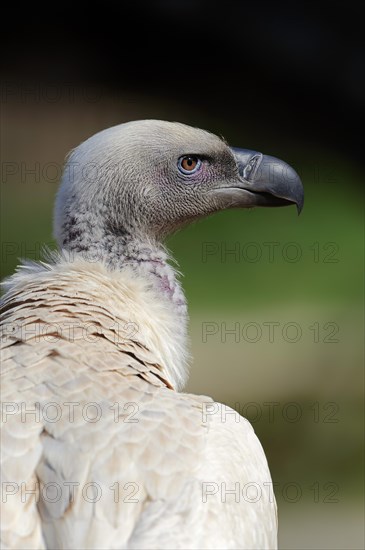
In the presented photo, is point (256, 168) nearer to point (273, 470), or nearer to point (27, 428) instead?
point (27, 428)

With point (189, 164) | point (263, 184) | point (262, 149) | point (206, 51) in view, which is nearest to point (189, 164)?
point (189, 164)

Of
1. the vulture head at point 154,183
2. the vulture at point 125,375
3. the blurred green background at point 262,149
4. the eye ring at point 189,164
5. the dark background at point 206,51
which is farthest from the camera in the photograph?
the dark background at point 206,51

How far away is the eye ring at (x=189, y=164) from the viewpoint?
11.8 feet

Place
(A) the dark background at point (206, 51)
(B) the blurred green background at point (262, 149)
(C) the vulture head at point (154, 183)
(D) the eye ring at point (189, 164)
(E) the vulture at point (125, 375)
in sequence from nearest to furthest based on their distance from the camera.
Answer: (E) the vulture at point (125, 375)
(C) the vulture head at point (154, 183)
(D) the eye ring at point (189, 164)
(B) the blurred green background at point (262, 149)
(A) the dark background at point (206, 51)

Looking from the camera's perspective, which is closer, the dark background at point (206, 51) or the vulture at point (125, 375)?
the vulture at point (125, 375)

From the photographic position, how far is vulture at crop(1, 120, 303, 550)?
2.24 meters

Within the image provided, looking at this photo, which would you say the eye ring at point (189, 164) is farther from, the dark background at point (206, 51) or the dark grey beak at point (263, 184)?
the dark background at point (206, 51)

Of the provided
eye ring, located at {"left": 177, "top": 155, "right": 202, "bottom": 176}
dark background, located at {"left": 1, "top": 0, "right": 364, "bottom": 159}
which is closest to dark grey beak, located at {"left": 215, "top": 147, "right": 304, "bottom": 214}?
eye ring, located at {"left": 177, "top": 155, "right": 202, "bottom": 176}

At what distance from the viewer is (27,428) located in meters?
2.37

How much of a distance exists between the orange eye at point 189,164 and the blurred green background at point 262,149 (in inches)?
194

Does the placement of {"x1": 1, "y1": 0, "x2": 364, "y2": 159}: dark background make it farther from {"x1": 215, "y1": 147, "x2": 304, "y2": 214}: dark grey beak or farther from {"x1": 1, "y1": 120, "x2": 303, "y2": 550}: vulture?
{"x1": 1, "y1": 120, "x2": 303, "y2": 550}: vulture

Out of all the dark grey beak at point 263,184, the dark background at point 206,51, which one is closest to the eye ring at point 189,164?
the dark grey beak at point 263,184

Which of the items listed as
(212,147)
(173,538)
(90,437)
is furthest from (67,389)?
(212,147)

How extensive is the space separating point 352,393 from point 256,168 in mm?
5504
